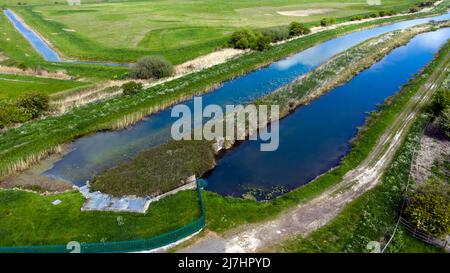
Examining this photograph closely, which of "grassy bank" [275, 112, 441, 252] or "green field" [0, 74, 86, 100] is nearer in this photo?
"grassy bank" [275, 112, 441, 252]

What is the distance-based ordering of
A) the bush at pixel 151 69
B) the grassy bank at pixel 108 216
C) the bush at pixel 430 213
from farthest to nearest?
the bush at pixel 151 69, the grassy bank at pixel 108 216, the bush at pixel 430 213

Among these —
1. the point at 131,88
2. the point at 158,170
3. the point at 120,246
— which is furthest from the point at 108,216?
the point at 131,88

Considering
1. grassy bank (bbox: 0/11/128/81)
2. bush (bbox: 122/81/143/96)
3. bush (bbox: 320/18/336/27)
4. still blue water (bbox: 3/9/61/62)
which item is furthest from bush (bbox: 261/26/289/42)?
still blue water (bbox: 3/9/61/62)

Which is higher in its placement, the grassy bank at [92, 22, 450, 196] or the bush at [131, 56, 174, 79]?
the bush at [131, 56, 174, 79]

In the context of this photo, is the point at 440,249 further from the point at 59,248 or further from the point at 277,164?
the point at 59,248

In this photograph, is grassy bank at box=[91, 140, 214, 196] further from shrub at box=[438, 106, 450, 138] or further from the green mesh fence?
shrub at box=[438, 106, 450, 138]

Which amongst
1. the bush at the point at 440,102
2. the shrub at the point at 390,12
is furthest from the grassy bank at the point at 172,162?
the shrub at the point at 390,12

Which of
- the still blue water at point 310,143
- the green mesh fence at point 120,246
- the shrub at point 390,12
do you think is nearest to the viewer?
the green mesh fence at point 120,246

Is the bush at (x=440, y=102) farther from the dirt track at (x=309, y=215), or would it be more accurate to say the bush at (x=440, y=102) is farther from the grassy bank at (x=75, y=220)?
the grassy bank at (x=75, y=220)

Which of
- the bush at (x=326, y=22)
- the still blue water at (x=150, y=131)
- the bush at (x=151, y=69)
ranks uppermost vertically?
the bush at (x=326, y=22)
